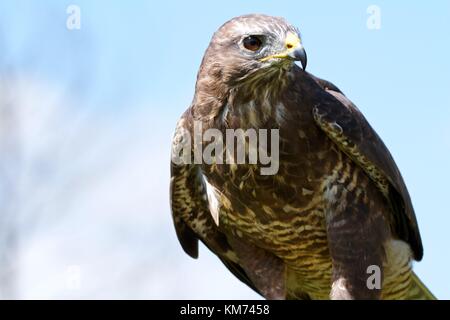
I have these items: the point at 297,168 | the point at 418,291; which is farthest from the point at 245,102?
the point at 418,291

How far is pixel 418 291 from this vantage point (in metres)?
11.9

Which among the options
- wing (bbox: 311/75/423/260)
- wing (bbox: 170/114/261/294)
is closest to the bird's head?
wing (bbox: 311/75/423/260)

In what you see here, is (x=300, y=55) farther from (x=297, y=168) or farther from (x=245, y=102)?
(x=297, y=168)

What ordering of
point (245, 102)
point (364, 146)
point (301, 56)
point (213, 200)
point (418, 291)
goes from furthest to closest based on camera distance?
point (418, 291), point (213, 200), point (364, 146), point (245, 102), point (301, 56)

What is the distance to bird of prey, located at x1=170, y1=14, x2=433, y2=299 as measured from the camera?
10.1 m

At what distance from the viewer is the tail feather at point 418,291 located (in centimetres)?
1183

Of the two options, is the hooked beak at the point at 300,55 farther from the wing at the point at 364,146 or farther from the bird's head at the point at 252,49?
the wing at the point at 364,146

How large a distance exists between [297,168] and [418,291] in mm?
2480

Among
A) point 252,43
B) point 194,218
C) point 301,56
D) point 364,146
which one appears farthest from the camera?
point 194,218

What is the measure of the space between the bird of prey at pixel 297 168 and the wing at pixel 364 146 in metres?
0.01

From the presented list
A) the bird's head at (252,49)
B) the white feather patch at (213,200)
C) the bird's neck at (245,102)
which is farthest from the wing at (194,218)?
the bird's head at (252,49)

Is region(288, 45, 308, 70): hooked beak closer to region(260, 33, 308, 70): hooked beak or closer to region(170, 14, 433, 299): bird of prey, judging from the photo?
region(260, 33, 308, 70): hooked beak

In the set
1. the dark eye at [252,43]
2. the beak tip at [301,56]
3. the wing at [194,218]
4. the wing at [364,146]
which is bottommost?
the wing at [194,218]

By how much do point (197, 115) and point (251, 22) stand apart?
1.03m
